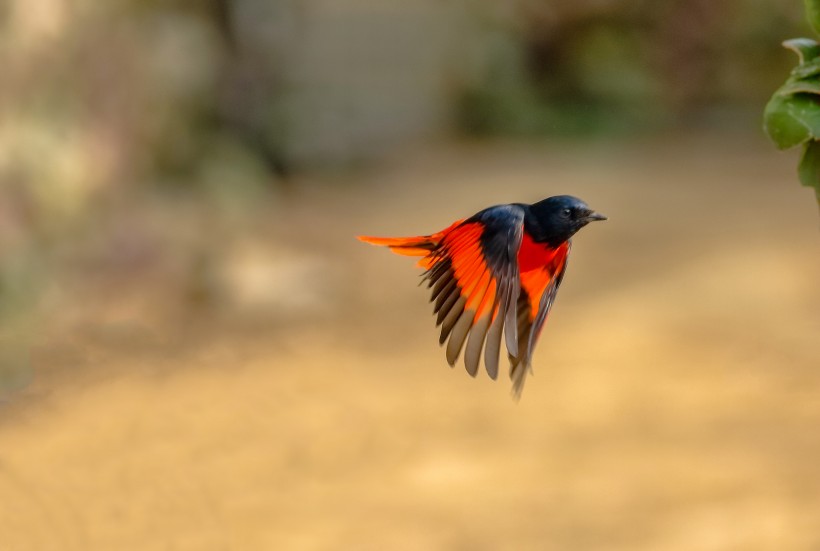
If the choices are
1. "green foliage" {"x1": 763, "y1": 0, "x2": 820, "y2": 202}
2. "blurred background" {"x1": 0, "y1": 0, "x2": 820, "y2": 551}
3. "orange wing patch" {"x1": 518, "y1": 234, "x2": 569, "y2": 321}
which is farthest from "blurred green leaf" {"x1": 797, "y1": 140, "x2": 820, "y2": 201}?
"blurred background" {"x1": 0, "y1": 0, "x2": 820, "y2": 551}

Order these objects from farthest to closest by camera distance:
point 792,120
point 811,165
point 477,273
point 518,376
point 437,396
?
point 437,396, point 811,165, point 792,120, point 477,273, point 518,376

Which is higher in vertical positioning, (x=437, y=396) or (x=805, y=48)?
(x=437, y=396)

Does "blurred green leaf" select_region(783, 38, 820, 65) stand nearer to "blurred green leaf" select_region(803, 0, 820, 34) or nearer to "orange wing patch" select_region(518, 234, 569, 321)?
"blurred green leaf" select_region(803, 0, 820, 34)

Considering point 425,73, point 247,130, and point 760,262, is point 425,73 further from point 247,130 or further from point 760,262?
point 760,262

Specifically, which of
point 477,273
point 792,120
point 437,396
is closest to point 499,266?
point 477,273

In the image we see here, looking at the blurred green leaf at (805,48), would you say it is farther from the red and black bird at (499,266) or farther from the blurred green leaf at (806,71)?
the red and black bird at (499,266)

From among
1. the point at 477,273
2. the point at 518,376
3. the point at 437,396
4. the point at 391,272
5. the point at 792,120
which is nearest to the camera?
the point at 518,376

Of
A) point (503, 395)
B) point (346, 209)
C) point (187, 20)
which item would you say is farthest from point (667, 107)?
point (503, 395)

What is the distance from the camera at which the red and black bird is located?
751mm

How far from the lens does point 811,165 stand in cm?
117

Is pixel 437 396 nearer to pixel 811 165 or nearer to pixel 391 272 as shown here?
pixel 391 272

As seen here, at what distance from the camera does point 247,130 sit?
10.3 m

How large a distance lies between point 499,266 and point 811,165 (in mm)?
539

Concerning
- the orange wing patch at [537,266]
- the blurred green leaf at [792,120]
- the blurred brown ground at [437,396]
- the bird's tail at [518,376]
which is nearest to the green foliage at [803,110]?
the blurred green leaf at [792,120]
